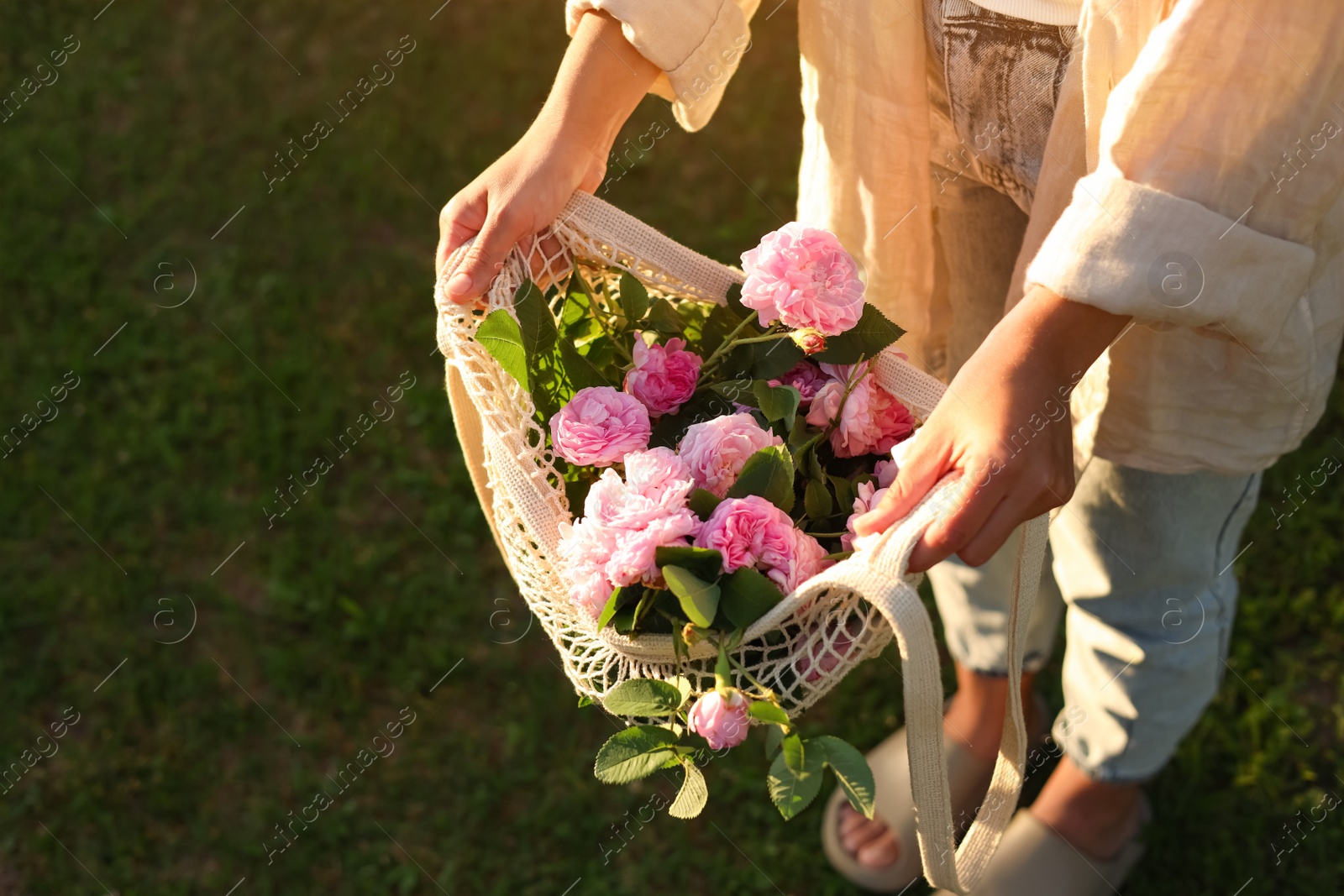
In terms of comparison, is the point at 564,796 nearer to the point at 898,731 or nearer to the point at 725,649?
the point at 898,731

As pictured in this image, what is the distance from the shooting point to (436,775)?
2098 millimetres

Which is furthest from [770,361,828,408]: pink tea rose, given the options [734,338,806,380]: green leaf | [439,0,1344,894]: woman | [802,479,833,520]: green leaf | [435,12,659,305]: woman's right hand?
[435,12,659,305]: woman's right hand

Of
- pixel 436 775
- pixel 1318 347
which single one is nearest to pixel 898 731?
pixel 436 775

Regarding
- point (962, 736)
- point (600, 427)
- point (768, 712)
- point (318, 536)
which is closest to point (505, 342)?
point (600, 427)

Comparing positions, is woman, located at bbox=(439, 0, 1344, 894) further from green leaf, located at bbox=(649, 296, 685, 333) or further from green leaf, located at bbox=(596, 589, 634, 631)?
green leaf, located at bbox=(596, 589, 634, 631)

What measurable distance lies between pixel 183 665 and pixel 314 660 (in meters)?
0.30

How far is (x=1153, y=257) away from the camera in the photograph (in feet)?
2.74

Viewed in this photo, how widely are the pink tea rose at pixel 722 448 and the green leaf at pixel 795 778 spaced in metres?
0.26

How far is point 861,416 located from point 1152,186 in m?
0.35

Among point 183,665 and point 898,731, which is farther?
point 183,665

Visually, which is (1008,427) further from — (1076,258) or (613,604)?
(613,604)

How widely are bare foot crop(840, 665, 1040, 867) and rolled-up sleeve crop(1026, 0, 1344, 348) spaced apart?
42.5 inches

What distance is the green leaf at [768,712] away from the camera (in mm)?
914

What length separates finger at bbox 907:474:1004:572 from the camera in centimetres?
86
